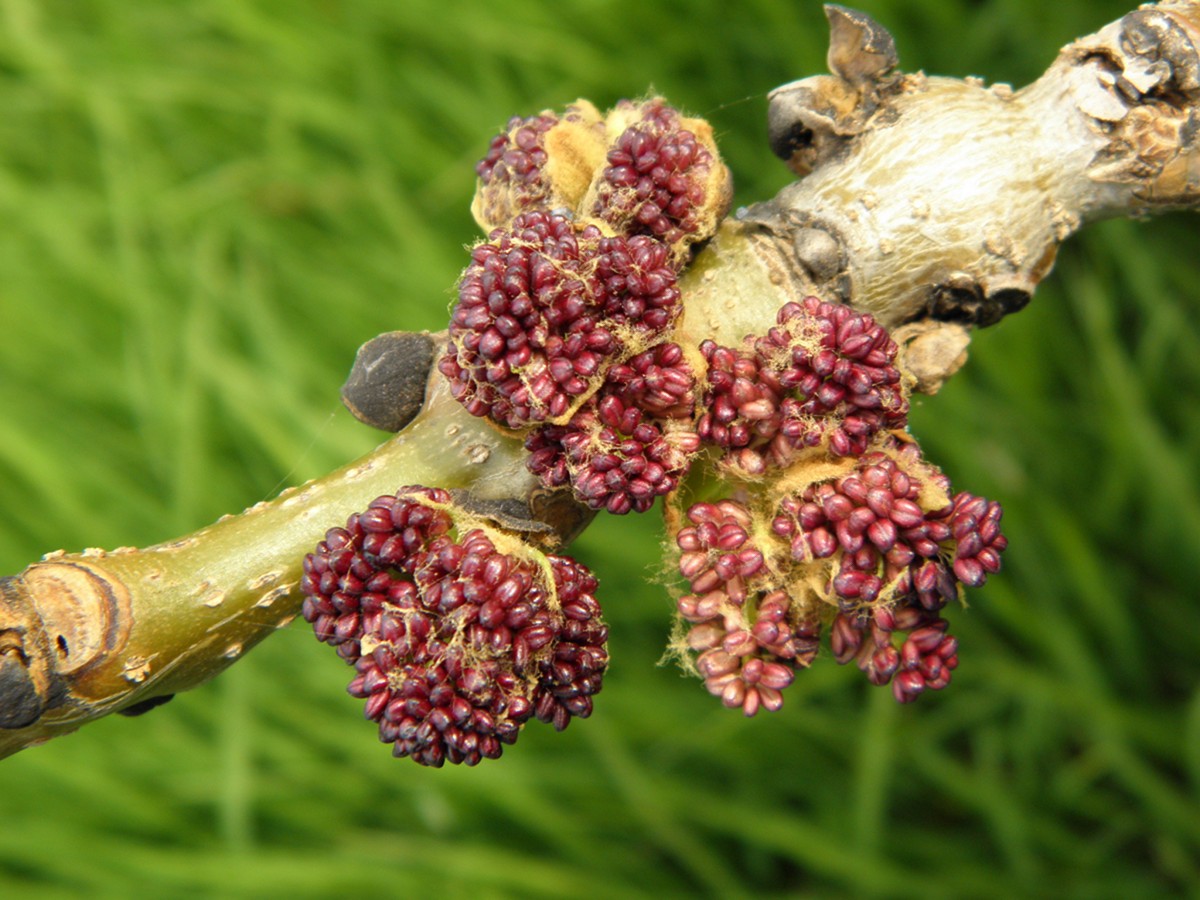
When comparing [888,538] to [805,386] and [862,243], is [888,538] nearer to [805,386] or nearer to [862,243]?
[805,386]

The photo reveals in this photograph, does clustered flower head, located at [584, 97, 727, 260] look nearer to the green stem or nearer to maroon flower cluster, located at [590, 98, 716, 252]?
maroon flower cluster, located at [590, 98, 716, 252]

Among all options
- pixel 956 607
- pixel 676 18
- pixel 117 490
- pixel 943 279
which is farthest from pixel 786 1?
pixel 117 490

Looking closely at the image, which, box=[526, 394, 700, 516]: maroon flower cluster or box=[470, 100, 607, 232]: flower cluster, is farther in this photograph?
box=[470, 100, 607, 232]: flower cluster

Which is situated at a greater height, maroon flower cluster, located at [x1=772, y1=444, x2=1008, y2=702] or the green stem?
the green stem

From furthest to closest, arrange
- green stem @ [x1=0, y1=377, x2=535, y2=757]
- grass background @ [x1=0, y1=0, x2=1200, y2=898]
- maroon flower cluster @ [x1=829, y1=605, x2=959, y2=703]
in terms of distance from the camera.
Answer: grass background @ [x1=0, y1=0, x2=1200, y2=898], maroon flower cluster @ [x1=829, y1=605, x2=959, y2=703], green stem @ [x1=0, y1=377, x2=535, y2=757]

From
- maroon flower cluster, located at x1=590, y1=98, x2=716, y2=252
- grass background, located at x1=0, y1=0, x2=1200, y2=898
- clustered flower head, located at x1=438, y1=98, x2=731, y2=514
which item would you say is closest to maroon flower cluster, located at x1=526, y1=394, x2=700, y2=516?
clustered flower head, located at x1=438, y1=98, x2=731, y2=514

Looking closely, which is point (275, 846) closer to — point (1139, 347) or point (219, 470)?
point (219, 470)

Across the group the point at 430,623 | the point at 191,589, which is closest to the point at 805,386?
the point at 430,623

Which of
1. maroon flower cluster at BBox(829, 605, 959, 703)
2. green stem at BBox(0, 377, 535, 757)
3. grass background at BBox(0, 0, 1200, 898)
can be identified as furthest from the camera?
grass background at BBox(0, 0, 1200, 898)
